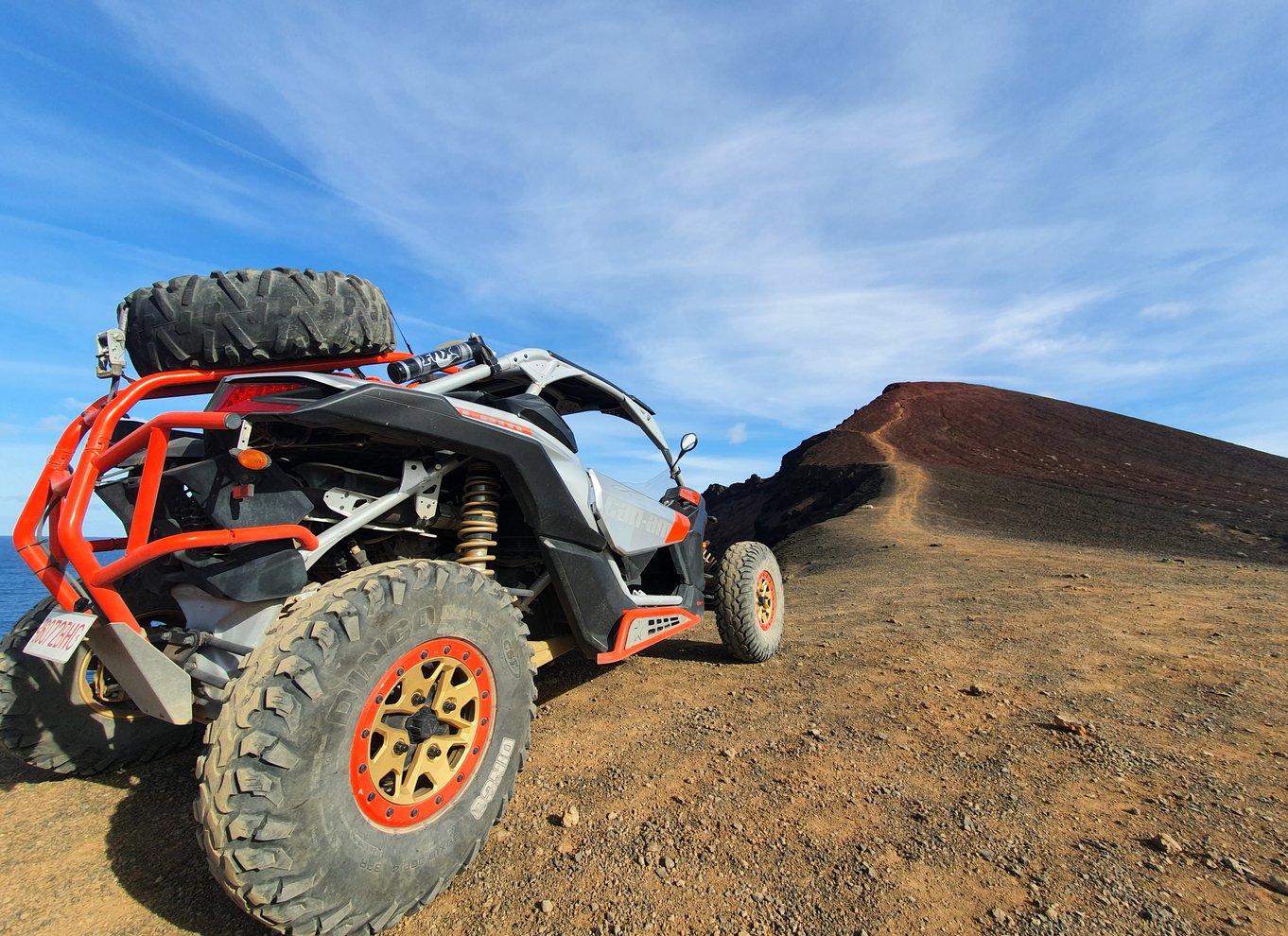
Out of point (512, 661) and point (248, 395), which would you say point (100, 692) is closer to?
point (248, 395)

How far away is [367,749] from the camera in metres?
2.03

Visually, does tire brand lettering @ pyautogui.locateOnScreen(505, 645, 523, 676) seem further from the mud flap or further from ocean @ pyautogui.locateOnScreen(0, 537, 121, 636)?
ocean @ pyautogui.locateOnScreen(0, 537, 121, 636)

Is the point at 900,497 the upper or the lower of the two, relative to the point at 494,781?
upper

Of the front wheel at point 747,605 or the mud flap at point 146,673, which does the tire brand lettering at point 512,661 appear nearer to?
the mud flap at point 146,673

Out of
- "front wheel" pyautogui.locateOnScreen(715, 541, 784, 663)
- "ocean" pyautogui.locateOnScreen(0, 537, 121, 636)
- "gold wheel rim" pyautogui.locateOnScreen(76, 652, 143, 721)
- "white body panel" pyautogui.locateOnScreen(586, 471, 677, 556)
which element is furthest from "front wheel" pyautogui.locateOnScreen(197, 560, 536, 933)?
"front wheel" pyautogui.locateOnScreen(715, 541, 784, 663)

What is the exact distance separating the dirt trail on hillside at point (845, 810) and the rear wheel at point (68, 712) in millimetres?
145

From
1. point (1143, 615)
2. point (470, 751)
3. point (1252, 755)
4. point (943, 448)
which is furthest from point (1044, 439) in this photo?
point (470, 751)

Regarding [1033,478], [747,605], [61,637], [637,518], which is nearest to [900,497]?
[1033,478]

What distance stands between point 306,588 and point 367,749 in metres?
1.02

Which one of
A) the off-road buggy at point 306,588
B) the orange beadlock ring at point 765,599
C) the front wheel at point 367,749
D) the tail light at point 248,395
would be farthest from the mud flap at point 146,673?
the orange beadlock ring at point 765,599

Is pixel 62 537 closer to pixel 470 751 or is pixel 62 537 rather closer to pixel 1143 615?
pixel 470 751

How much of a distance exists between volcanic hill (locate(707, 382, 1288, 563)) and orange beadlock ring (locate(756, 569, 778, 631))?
14.0 metres

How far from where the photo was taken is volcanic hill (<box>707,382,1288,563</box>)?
677 inches

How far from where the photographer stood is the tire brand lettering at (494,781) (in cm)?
232
